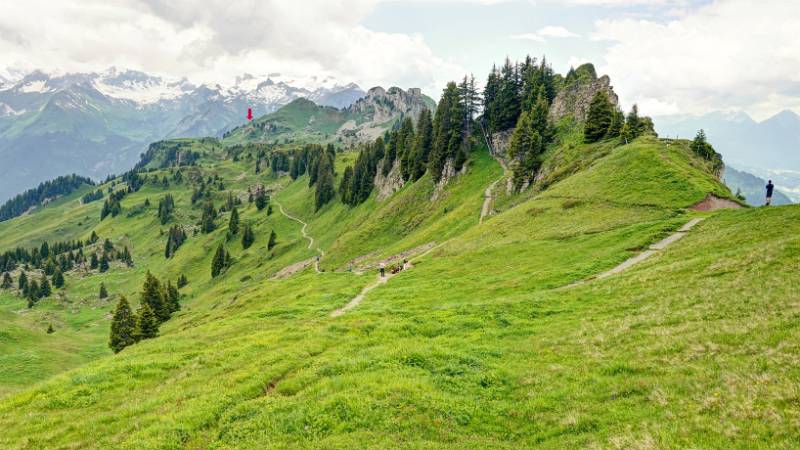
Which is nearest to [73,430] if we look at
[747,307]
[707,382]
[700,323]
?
[707,382]

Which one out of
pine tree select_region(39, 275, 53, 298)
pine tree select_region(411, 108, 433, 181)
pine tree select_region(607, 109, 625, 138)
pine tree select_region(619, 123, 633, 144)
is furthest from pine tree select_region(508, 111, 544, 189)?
pine tree select_region(39, 275, 53, 298)

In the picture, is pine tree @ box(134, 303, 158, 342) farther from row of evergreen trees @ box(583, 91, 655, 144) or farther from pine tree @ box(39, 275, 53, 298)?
pine tree @ box(39, 275, 53, 298)

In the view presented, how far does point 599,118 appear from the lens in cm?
7456

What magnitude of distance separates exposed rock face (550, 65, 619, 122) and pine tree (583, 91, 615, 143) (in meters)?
6.44

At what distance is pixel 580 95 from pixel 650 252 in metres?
64.4

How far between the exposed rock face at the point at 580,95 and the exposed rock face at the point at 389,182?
46.8 m

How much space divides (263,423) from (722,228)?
123 ft

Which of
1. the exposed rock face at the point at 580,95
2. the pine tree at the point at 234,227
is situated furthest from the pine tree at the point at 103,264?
the exposed rock face at the point at 580,95

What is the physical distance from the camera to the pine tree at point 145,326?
66000mm

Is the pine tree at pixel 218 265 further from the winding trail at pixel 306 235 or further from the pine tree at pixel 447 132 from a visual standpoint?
the pine tree at pixel 447 132

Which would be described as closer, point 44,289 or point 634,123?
point 634,123

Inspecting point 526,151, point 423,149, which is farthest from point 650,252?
point 423,149

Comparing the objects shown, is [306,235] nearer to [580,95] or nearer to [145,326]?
[145,326]

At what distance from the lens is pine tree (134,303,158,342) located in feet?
217
